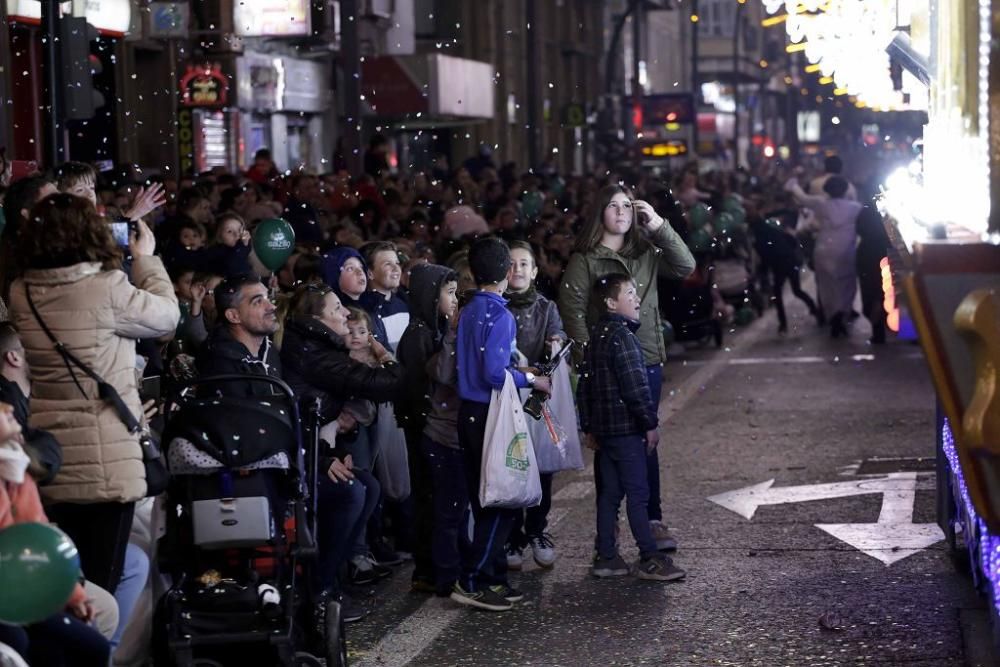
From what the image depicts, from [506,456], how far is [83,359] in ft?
7.48

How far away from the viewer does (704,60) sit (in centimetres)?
8938

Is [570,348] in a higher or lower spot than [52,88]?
lower

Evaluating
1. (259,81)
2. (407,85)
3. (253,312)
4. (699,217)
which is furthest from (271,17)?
(253,312)

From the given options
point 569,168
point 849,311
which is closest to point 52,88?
point 849,311

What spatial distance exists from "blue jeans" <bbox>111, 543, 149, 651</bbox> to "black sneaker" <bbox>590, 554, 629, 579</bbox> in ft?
9.12

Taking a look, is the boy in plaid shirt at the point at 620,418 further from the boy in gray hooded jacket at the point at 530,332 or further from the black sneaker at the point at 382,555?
the black sneaker at the point at 382,555

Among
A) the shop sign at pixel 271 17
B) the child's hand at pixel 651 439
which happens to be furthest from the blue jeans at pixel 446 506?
the shop sign at pixel 271 17

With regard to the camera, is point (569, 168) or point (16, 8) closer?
point (16, 8)

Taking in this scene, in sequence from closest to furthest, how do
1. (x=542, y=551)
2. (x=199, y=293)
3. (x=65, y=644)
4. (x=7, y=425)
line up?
(x=7, y=425) → (x=65, y=644) → (x=542, y=551) → (x=199, y=293)

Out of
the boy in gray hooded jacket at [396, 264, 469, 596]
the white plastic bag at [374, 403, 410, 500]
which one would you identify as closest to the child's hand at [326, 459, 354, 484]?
the boy in gray hooded jacket at [396, 264, 469, 596]

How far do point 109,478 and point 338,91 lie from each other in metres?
26.9

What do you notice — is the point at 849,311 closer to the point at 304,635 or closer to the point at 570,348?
the point at 570,348

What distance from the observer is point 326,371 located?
8195mm

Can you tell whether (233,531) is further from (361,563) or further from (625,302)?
(625,302)
